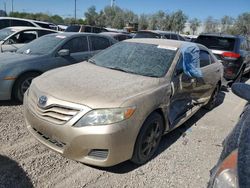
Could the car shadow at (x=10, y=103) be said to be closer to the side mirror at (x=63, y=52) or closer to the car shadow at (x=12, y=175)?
the side mirror at (x=63, y=52)

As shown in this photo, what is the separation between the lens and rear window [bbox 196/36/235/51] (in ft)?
28.0

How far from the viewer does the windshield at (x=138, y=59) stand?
404 centimetres

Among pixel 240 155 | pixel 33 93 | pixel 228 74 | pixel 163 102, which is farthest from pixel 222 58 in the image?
pixel 240 155

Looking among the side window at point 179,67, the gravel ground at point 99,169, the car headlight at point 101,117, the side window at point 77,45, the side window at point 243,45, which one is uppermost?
the side window at point 243,45

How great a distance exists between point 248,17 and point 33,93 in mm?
58593

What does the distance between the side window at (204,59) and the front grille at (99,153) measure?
312 cm

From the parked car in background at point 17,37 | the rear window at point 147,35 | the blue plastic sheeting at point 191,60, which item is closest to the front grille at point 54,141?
the blue plastic sheeting at point 191,60

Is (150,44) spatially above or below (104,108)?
above

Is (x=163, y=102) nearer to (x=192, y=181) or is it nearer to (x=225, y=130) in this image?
(x=192, y=181)

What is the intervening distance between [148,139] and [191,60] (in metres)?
1.82

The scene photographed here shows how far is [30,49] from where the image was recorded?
239 inches

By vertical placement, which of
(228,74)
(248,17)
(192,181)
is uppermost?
(248,17)

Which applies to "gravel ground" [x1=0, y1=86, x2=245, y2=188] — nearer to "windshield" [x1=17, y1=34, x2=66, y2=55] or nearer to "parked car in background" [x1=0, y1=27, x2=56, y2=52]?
"windshield" [x1=17, y1=34, x2=66, y2=55]

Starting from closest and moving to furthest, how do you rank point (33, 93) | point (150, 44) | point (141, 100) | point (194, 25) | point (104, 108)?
point (104, 108) → point (141, 100) → point (33, 93) → point (150, 44) → point (194, 25)
